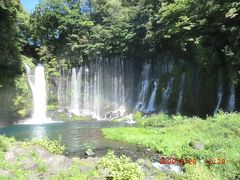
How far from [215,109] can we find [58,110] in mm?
21279

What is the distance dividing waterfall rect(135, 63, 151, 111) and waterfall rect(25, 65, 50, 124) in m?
11.9

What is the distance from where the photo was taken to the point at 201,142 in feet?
52.7

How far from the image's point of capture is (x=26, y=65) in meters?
43.6

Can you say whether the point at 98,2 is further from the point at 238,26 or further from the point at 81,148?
the point at 81,148

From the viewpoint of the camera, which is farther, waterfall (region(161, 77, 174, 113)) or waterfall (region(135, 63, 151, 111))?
waterfall (region(135, 63, 151, 111))

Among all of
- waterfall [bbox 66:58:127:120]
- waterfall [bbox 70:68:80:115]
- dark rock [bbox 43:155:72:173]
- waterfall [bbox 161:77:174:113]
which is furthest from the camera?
waterfall [bbox 70:68:80:115]

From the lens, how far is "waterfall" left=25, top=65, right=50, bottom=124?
42844 millimetres

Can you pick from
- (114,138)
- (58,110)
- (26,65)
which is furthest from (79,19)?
(114,138)

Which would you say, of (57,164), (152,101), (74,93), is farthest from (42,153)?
(74,93)

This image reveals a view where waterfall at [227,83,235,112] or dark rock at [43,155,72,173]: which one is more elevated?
waterfall at [227,83,235,112]

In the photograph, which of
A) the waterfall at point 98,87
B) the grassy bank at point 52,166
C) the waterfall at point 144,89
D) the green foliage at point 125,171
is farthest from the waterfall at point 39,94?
the green foliage at point 125,171
